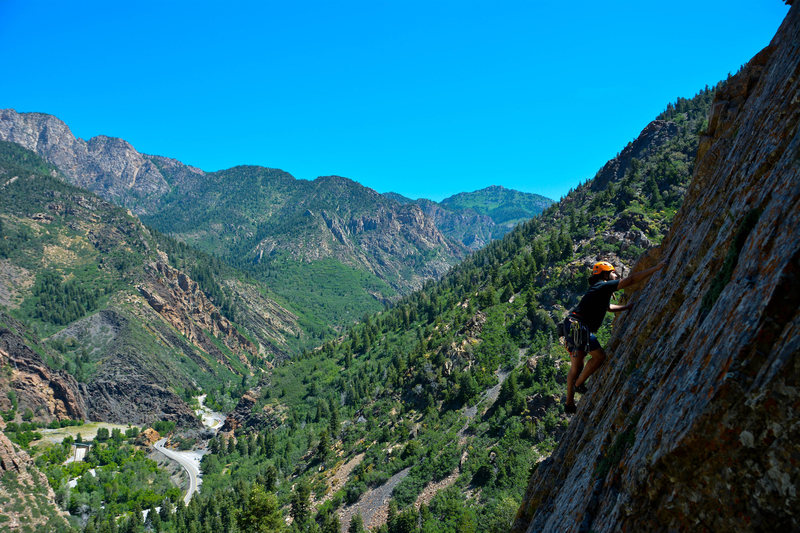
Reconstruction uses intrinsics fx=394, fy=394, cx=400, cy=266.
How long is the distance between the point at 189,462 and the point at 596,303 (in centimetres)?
15289

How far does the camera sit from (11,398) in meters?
132

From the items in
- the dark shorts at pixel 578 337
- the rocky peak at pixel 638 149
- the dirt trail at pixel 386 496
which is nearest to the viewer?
the dark shorts at pixel 578 337

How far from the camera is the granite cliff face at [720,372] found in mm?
3986

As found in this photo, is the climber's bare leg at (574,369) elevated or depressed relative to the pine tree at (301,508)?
elevated

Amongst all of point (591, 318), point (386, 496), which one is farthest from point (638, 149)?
point (591, 318)

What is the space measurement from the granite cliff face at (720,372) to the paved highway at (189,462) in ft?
423

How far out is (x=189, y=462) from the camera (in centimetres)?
12838

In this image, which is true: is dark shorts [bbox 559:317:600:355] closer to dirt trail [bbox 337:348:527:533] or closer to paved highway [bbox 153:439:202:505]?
dirt trail [bbox 337:348:527:533]

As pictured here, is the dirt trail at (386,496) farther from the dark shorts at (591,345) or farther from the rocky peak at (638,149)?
the rocky peak at (638,149)

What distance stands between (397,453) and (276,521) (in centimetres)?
3205

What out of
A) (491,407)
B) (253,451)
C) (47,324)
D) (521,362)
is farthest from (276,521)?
(47,324)

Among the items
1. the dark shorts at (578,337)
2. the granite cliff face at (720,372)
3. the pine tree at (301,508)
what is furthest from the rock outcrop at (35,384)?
the granite cliff face at (720,372)

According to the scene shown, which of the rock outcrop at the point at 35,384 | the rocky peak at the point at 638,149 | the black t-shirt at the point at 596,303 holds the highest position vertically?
the rocky peak at the point at 638,149

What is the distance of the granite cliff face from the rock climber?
669mm
